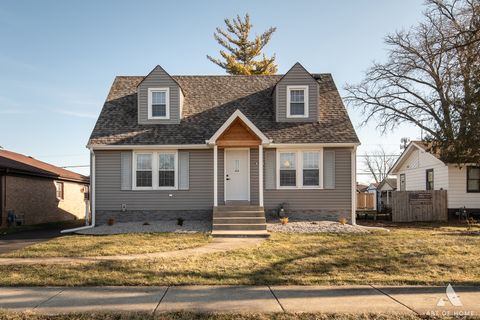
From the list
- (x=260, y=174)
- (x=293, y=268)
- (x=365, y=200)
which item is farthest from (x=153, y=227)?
(x=365, y=200)

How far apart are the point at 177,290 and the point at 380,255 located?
571cm

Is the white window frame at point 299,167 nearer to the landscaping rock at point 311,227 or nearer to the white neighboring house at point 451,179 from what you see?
the landscaping rock at point 311,227

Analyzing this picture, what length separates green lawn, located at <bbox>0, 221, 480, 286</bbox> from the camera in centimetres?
769

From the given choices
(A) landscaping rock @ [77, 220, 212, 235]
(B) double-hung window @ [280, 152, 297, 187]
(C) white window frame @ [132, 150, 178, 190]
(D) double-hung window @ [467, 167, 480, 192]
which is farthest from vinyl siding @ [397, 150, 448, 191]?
(C) white window frame @ [132, 150, 178, 190]

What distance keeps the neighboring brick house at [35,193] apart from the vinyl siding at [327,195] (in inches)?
322

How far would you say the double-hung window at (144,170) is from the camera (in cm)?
1670

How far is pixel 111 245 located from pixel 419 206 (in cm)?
1597

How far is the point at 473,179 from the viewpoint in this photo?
22141 millimetres

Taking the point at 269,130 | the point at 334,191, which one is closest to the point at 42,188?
the point at 269,130

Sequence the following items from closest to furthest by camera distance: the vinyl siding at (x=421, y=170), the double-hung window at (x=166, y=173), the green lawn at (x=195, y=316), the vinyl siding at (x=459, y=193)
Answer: the green lawn at (x=195, y=316)
the double-hung window at (x=166, y=173)
the vinyl siding at (x=459, y=193)
the vinyl siding at (x=421, y=170)

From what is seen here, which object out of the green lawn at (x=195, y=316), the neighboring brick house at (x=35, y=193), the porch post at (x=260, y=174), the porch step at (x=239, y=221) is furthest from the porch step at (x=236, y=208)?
the green lawn at (x=195, y=316)

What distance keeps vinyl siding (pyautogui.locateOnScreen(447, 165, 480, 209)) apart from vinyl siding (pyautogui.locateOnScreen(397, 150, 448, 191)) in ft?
1.06

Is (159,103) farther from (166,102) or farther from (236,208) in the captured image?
(236,208)

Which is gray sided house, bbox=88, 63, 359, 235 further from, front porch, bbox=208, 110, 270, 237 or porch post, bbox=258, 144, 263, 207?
porch post, bbox=258, 144, 263, 207
